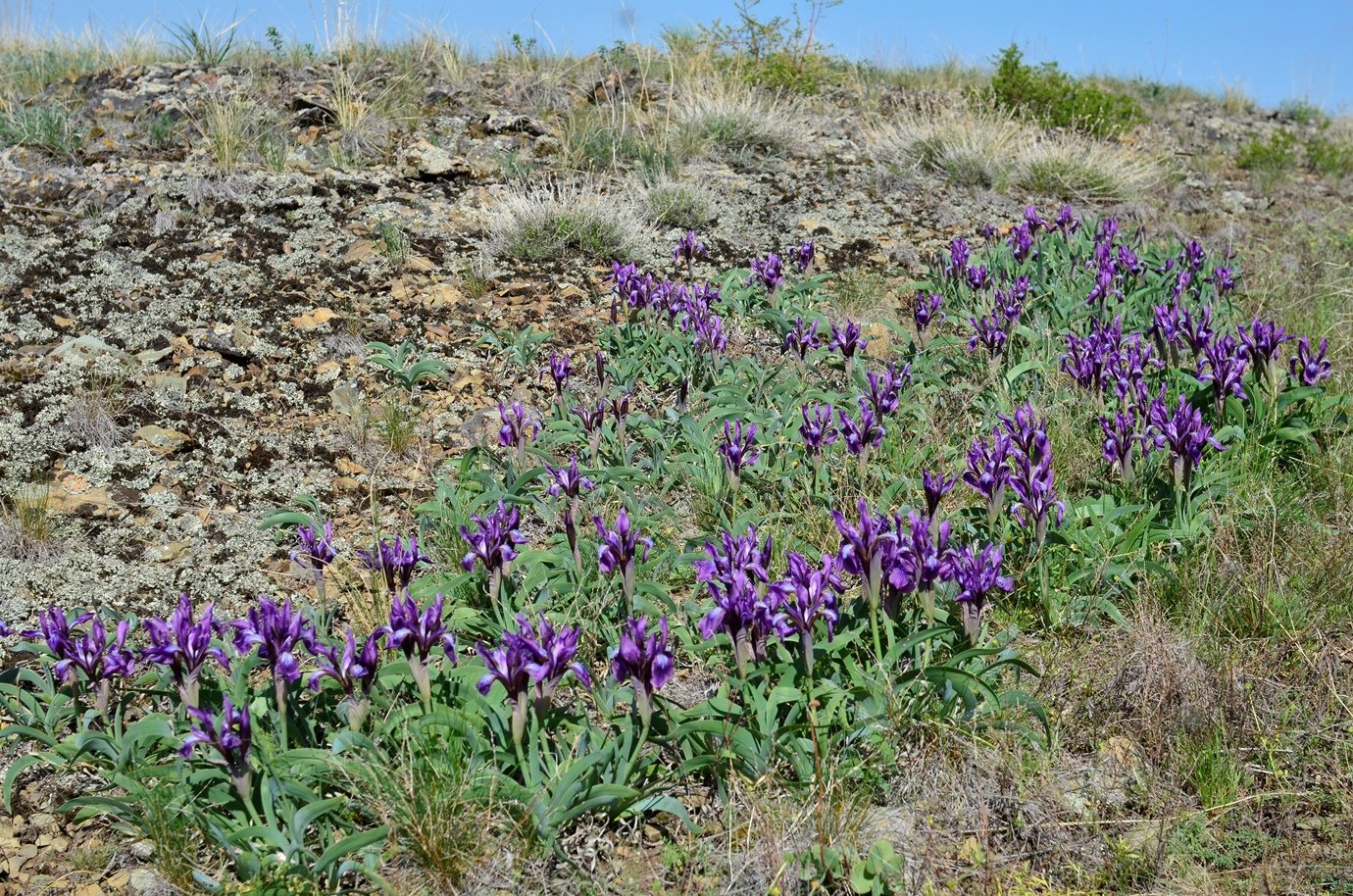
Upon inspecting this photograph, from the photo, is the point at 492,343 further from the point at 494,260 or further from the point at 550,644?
the point at 550,644

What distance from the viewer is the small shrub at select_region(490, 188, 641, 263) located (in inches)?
224

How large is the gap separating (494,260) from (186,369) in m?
1.79

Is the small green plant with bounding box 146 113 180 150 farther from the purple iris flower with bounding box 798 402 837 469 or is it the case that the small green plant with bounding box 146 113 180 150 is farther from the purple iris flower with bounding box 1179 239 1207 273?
the purple iris flower with bounding box 1179 239 1207 273

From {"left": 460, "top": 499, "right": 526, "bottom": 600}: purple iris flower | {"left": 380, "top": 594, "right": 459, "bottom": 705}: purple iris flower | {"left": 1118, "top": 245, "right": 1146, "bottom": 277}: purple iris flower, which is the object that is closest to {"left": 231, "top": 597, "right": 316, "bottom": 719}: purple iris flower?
{"left": 380, "top": 594, "right": 459, "bottom": 705}: purple iris flower

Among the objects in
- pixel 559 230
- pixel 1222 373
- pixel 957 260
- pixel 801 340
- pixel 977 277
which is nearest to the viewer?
pixel 1222 373

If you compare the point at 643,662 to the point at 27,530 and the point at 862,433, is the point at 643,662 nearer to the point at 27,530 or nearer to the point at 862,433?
the point at 862,433

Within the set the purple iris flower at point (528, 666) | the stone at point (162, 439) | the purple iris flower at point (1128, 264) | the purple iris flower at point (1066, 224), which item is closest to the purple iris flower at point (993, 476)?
the purple iris flower at point (528, 666)

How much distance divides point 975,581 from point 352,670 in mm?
1476

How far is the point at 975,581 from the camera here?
246 cm

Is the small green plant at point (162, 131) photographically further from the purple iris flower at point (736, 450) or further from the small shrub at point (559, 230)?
the purple iris flower at point (736, 450)

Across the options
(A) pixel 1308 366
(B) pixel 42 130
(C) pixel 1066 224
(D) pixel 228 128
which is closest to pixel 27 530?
(D) pixel 228 128

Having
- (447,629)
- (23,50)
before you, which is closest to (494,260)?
(447,629)

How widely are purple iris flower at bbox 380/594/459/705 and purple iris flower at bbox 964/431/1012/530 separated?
155 centimetres

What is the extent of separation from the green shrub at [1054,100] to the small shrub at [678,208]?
3915mm
